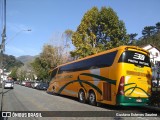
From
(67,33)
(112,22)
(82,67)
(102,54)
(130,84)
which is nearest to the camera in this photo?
(130,84)

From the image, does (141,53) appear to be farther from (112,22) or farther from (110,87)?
(112,22)

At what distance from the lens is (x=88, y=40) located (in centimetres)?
4103

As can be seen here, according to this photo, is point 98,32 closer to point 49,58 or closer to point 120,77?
point 120,77

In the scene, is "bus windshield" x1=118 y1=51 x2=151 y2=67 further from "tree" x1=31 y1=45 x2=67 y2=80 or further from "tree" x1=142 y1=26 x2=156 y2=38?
"tree" x1=142 y1=26 x2=156 y2=38

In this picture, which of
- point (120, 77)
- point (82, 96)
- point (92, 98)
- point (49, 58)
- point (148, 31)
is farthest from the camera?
point (148, 31)

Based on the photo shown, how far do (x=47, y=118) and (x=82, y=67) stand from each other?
1129cm

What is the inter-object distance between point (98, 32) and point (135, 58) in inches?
926

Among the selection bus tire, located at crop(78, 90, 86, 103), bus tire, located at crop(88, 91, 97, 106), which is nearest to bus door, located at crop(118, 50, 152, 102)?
bus tire, located at crop(88, 91, 97, 106)

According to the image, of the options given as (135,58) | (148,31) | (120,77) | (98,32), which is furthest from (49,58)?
(148,31)

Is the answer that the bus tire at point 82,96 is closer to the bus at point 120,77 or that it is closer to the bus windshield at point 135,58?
the bus at point 120,77

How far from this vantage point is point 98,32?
41.1m

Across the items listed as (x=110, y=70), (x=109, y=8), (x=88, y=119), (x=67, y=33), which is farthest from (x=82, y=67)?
(x=67, y=33)

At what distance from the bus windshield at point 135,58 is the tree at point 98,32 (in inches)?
835

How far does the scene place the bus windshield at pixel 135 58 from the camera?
57.1 feet
